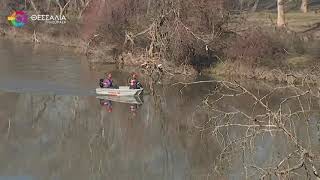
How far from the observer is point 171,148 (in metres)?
21.0

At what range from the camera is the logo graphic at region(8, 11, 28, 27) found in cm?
5805

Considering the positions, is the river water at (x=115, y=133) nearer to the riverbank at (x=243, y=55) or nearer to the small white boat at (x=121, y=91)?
the small white boat at (x=121, y=91)

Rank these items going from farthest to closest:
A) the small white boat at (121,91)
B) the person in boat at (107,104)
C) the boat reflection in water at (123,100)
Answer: the small white boat at (121,91), the boat reflection in water at (123,100), the person in boat at (107,104)

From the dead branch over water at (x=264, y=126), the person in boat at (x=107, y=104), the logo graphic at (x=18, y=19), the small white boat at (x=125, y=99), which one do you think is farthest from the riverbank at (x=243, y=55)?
the logo graphic at (x=18, y=19)

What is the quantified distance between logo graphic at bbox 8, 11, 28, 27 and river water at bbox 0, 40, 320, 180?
2268cm

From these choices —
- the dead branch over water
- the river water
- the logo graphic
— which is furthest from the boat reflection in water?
the logo graphic

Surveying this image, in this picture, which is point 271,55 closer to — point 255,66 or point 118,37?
point 255,66

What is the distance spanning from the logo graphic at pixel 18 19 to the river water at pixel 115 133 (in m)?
22.7

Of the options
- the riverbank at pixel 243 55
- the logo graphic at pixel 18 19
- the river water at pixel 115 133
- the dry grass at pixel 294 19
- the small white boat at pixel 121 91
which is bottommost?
the river water at pixel 115 133

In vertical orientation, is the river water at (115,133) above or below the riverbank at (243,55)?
below

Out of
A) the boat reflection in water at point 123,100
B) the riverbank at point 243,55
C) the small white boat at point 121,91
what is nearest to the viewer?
the boat reflection in water at point 123,100

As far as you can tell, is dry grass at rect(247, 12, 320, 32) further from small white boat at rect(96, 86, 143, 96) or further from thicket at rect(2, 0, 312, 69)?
small white boat at rect(96, 86, 143, 96)

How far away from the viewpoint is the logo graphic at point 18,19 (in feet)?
190

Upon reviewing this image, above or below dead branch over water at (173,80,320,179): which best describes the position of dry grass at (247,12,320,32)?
above
